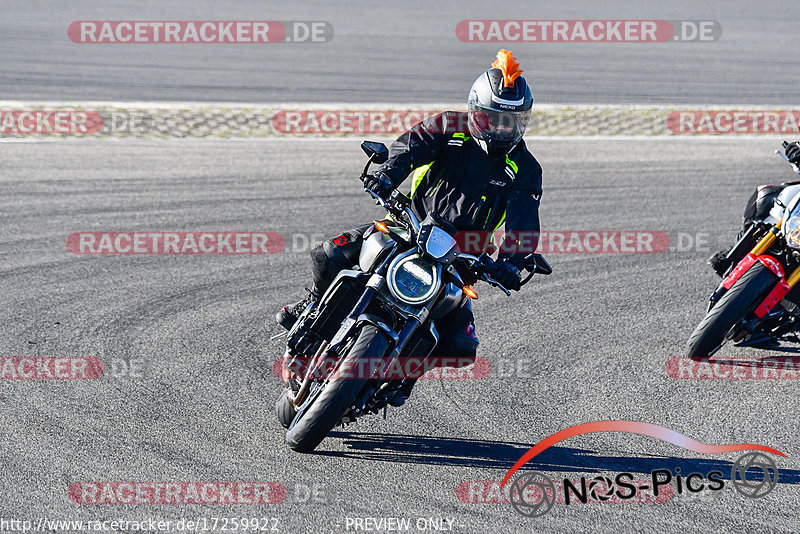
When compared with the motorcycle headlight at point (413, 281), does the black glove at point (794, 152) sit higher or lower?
higher

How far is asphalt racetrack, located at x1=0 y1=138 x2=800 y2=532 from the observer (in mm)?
5324

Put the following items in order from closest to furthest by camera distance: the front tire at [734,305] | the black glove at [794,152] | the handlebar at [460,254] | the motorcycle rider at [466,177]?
the handlebar at [460,254]
the motorcycle rider at [466,177]
the front tire at [734,305]
the black glove at [794,152]

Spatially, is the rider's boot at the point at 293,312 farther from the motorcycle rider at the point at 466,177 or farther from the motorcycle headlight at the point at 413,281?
the motorcycle headlight at the point at 413,281

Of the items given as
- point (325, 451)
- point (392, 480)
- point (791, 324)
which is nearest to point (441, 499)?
point (392, 480)

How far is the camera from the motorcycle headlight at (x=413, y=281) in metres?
5.45

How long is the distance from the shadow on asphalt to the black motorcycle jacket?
1312mm


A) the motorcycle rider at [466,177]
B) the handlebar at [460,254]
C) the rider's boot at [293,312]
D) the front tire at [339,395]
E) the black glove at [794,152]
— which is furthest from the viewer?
the black glove at [794,152]

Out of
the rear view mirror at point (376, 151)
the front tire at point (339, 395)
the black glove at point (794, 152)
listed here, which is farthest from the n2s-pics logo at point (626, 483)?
the black glove at point (794, 152)

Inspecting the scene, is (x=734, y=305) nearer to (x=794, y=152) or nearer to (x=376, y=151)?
(x=794, y=152)

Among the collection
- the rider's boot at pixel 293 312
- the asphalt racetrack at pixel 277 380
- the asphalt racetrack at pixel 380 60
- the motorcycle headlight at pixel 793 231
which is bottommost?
the asphalt racetrack at pixel 380 60

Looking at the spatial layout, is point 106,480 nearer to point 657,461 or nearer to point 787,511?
point 657,461

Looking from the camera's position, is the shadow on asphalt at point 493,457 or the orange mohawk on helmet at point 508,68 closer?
the orange mohawk on helmet at point 508,68

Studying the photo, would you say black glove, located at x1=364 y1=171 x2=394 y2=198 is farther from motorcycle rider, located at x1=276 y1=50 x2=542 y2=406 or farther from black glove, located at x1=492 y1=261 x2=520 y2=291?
black glove, located at x1=492 y1=261 x2=520 y2=291

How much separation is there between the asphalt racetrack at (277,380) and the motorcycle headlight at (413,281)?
1.00 meters
